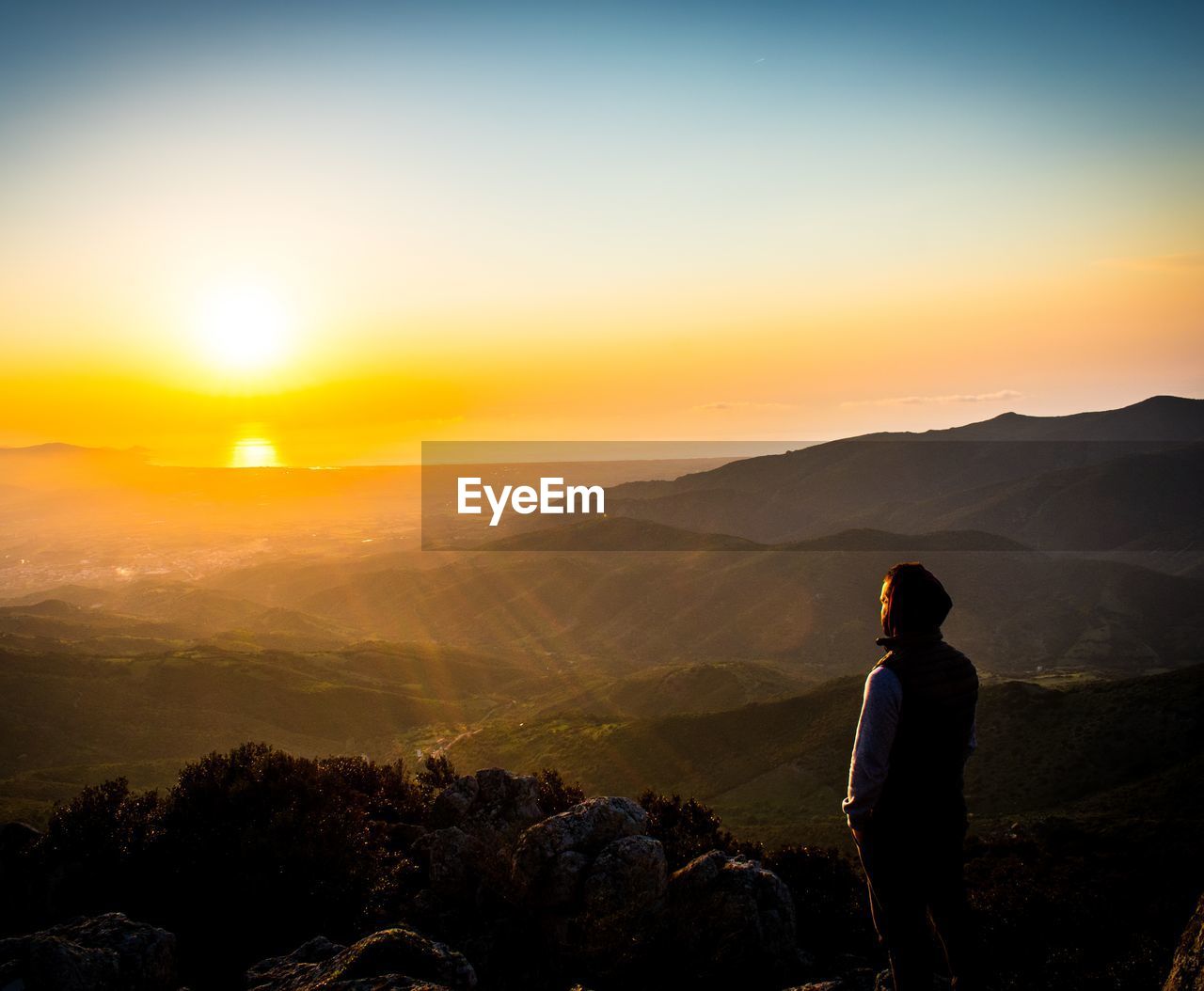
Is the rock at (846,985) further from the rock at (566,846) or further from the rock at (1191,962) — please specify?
the rock at (566,846)

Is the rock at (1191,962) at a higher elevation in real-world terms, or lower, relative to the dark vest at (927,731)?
lower

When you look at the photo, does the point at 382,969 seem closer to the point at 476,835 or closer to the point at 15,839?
the point at 476,835

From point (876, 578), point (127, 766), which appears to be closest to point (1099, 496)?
point (876, 578)

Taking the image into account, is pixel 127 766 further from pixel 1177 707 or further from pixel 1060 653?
pixel 1060 653

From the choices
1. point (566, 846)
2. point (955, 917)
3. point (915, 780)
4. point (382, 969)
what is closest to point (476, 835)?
point (566, 846)

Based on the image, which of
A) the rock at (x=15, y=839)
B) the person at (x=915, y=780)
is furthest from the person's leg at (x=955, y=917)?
the rock at (x=15, y=839)

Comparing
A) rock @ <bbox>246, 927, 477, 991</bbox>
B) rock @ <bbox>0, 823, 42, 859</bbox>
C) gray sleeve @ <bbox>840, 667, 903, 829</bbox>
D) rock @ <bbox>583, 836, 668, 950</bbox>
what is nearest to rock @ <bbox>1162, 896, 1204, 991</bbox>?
gray sleeve @ <bbox>840, 667, 903, 829</bbox>

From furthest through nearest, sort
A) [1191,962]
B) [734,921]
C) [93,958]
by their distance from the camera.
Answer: [734,921] → [93,958] → [1191,962]
